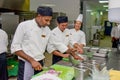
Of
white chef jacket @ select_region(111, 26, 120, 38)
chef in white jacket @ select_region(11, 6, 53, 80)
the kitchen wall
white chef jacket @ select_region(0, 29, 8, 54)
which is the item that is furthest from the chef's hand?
white chef jacket @ select_region(111, 26, 120, 38)

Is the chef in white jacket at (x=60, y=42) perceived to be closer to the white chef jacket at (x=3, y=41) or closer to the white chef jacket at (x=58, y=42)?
the white chef jacket at (x=58, y=42)

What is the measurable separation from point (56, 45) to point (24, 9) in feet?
9.08

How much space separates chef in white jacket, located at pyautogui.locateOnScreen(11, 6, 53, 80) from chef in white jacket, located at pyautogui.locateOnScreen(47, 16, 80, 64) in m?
0.27

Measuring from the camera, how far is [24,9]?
5121mm

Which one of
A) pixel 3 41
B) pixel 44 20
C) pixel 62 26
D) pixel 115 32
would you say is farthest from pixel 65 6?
pixel 44 20

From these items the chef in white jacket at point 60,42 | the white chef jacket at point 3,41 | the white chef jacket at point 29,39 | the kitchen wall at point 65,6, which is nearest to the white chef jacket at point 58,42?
the chef in white jacket at point 60,42

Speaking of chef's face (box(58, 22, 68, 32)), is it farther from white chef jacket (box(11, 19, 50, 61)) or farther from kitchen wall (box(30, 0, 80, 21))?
kitchen wall (box(30, 0, 80, 21))

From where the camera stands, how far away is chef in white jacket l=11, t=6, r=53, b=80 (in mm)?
2025

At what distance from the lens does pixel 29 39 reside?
2082 millimetres

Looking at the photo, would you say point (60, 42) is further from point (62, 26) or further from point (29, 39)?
point (29, 39)

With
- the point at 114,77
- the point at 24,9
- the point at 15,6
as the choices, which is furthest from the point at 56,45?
the point at 24,9

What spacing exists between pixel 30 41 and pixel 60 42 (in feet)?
2.58

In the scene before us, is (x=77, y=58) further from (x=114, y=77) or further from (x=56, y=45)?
(x=114, y=77)

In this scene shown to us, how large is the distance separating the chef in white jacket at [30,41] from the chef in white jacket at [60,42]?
272 millimetres
